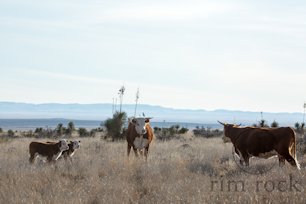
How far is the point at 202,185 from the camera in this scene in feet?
30.8

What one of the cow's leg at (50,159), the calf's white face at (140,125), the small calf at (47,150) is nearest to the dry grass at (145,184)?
the cow's leg at (50,159)

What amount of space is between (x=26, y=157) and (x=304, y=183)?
10.1 metres

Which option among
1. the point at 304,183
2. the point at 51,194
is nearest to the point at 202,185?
the point at 304,183

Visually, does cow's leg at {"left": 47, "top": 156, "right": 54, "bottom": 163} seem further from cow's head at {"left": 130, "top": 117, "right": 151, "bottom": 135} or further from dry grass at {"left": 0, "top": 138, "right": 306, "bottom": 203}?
cow's head at {"left": 130, "top": 117, "right": 151, "bottom": 135}

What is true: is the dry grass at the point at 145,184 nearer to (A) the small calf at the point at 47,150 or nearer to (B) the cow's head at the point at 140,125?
(A) the small calf at the point at 47,150

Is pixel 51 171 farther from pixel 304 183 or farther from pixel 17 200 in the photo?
pixel 304 183

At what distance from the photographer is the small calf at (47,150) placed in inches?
608

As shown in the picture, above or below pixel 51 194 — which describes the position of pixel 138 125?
above

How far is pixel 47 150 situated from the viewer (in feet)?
51.0

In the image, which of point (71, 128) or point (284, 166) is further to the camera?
point (71, 128)

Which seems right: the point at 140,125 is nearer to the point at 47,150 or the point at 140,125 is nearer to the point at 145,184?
the point at 47,150

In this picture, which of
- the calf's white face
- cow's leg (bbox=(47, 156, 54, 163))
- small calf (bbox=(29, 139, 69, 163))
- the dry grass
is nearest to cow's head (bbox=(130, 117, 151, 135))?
the calf's white face

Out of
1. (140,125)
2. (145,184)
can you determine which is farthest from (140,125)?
(145,184)

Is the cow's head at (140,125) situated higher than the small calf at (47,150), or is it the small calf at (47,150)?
the cow's head at (140,125)
